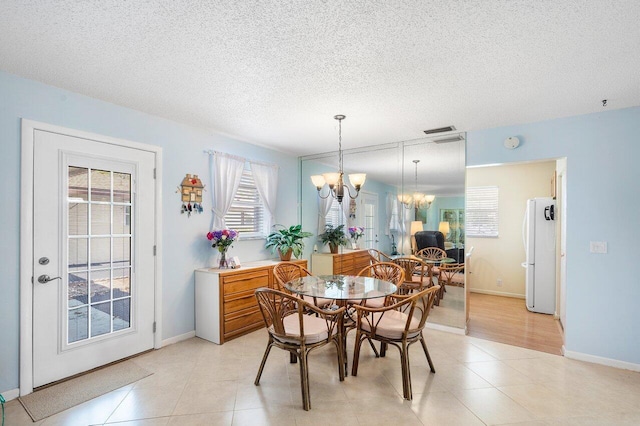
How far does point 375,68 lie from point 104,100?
2.57 m

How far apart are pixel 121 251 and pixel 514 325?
4.86 metres

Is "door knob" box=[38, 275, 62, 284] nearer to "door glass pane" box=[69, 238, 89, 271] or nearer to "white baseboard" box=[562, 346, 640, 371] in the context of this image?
"door glass pane" box=[69, 238, 89, 271]

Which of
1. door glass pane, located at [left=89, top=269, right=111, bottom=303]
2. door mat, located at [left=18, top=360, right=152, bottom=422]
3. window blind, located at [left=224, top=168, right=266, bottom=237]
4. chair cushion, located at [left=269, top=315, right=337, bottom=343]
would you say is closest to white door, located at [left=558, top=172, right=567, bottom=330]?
chair cushion, located at [left=269, top=315, right=337, bottom=343]

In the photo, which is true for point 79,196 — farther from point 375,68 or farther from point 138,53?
point 375,68

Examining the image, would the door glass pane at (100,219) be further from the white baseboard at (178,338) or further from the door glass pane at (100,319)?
the white baseboard at (178,338)

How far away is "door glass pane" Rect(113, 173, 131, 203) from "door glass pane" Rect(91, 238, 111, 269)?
1.35 feet

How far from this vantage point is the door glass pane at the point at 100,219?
2.88m

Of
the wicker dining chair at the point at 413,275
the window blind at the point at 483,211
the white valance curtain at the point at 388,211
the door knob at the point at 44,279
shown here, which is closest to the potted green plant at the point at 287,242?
the white valance curtain at the point at 388,211

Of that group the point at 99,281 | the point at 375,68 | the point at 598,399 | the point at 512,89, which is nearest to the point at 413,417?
the point at 598,399

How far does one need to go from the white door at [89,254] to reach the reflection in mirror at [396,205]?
8.42 ft

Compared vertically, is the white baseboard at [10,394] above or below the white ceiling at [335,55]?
below

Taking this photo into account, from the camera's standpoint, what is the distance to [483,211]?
577cm

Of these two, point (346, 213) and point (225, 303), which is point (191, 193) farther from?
point (346, 213)

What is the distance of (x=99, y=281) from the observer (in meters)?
2.91
